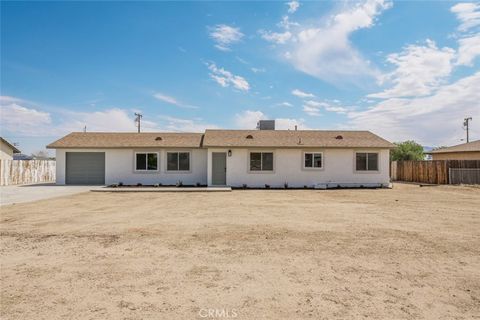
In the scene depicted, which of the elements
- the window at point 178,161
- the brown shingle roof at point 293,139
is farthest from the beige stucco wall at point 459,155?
the window at point 178,161

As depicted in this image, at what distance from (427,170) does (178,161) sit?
19.8 metres

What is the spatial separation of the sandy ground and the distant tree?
50163mm

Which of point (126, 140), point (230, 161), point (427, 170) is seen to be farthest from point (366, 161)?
point (126, 140)

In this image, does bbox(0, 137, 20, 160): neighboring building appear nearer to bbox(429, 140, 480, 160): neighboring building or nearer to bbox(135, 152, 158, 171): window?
bbox(135, 152, 158, 171): window

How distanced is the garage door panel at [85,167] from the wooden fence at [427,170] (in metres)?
25.2

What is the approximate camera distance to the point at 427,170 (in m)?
24.2

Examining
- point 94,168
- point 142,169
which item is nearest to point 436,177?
point 142,169

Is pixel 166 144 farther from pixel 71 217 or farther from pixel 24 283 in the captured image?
pixel 24 283

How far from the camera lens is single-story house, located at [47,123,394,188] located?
20.1 m

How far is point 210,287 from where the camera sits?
426 centimetres

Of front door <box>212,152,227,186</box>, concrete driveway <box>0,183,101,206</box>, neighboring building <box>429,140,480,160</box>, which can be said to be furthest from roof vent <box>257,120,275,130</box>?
neighboring building <box>429,140,480,160</box>

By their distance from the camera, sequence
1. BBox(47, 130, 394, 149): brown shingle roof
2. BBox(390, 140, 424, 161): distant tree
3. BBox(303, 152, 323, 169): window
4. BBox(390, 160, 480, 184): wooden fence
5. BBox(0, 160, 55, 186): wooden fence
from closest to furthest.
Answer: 1. BBox(47, 130, 394, 149): brown shingle roof
2. BBox(303, 152, 323, 169): window
3. BBox(0, 160, 55, 186): wooden fence
4. BBox(390, 160, 480, 184): wooden fence
5. BBox(390, 140, 424, 161): distant tree

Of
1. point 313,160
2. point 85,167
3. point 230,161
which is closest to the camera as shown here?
point 230,161

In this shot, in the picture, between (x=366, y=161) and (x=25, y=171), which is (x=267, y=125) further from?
(x=25, y=171)
